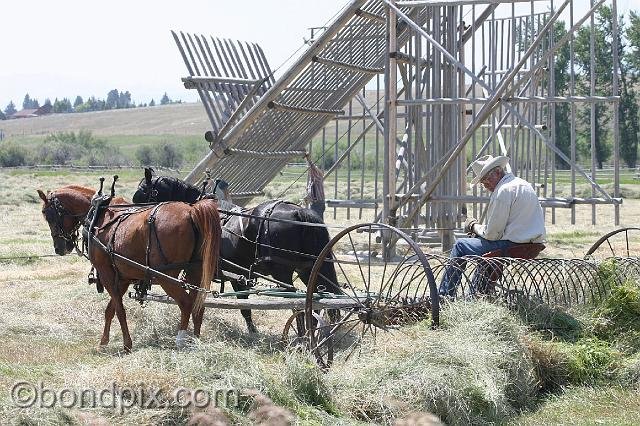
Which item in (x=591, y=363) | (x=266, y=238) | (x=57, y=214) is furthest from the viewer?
(x=57, y=214)

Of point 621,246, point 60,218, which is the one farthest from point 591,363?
point 621,246

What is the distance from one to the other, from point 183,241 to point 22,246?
423 inches

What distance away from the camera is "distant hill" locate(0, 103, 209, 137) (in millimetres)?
117375

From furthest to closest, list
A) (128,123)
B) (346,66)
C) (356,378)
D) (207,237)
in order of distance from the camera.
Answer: (128,123)
(346,66)
(207,237)
(356,378)

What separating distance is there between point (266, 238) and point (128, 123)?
115527 mm

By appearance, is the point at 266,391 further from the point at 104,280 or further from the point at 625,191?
the point at 625,191

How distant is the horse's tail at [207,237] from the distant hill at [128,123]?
9949 centimetres

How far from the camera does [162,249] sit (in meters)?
10.5

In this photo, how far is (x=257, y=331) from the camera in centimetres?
1205

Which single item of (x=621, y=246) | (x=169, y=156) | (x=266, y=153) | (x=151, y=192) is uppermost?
(x=266, y=153)

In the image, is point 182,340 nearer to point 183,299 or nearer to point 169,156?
point 183,299

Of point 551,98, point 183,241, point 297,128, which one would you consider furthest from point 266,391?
point 297,128

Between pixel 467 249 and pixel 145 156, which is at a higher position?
pixel 467 249

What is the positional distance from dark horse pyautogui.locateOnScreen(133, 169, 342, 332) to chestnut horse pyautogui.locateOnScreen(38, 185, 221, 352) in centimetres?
63
